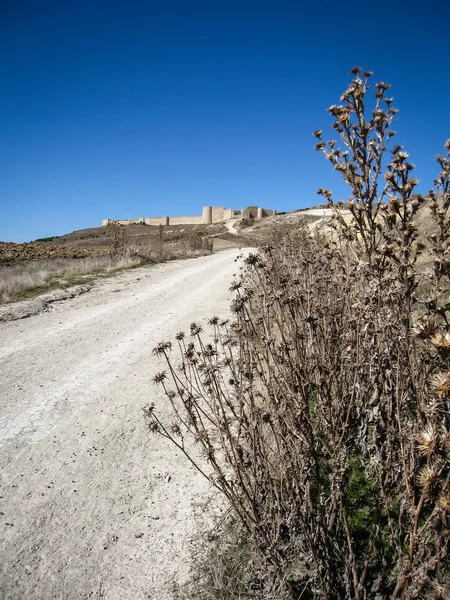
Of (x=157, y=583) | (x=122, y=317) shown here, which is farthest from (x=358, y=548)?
(x=122, y=317)

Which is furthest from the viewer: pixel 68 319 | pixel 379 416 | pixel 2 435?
pixel 68 319

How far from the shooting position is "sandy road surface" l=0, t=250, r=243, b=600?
8.30ft

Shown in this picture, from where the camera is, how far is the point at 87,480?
339cm

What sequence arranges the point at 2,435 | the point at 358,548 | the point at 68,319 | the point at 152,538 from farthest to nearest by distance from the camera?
the point at 68,319 < the point at 2,435 < the point at 152,538 < the point at 358,548

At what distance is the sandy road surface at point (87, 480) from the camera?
99.6 inches

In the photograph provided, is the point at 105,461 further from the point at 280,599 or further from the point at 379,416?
the point at 379,416

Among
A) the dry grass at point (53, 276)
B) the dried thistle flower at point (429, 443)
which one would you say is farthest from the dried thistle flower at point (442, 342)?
the dry grass at point (53, 276)

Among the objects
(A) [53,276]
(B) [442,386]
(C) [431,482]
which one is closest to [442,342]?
(B) [442,386]

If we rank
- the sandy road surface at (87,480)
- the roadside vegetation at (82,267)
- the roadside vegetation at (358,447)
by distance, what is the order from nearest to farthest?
the roadside vegetation at (358,447)
the sandy road surface at (87,480)
the roadside vegetation at (82,267)

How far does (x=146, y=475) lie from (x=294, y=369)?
1.93m

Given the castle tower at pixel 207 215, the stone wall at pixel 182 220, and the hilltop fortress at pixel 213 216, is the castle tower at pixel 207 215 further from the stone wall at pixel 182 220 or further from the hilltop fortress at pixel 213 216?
the stone wall at pixel 182 220

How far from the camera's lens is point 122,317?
27.7ft

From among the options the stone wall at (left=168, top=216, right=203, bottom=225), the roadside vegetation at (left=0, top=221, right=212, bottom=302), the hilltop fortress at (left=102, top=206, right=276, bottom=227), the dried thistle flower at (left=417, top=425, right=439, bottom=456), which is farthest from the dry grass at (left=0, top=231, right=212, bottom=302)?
the stone wall at (left=168, top=216, right=203, bottom=225)

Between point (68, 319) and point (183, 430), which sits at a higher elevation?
point (68, 319)
